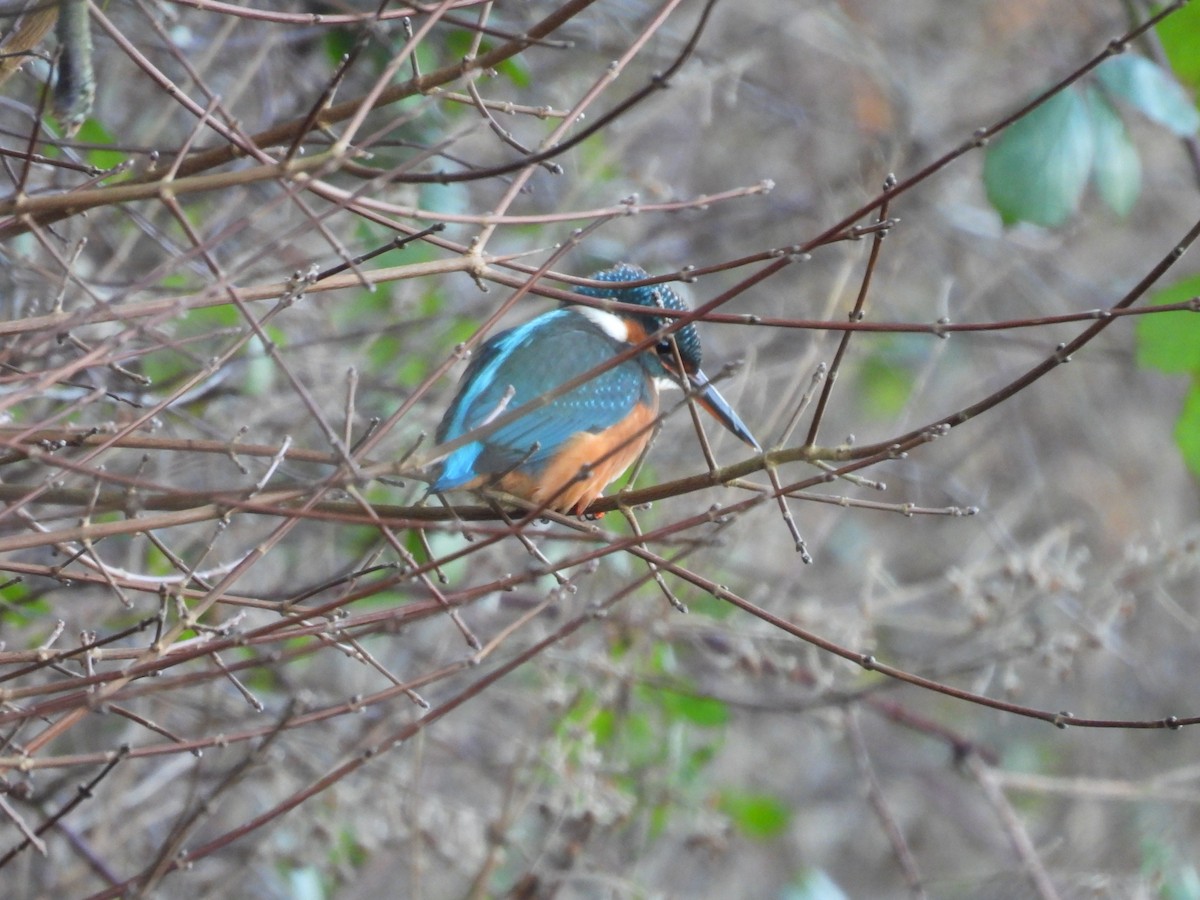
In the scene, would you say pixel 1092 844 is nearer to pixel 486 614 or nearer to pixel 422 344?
pixel 486 614

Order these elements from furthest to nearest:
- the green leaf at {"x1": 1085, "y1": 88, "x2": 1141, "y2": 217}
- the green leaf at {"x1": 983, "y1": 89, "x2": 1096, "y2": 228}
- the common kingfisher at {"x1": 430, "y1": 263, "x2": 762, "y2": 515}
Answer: the green leaf at {"x1": 1085, "y1": 88, "x2": 1141, "y2": 217} < the green leaf at {"x1": 983, "y1": 89, "x2": 1096, "y2": 228} < the common kingfisher at {"x1": 430, "y1": 263, "x2": 762, "y2": 515}

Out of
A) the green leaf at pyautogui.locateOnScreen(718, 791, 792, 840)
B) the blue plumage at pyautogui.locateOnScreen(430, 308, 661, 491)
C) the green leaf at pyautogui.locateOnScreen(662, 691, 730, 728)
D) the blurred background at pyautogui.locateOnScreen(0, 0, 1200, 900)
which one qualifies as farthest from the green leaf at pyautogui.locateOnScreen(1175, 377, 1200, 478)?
the green leaf at pyautogui.locateOnScreen(718, 791, 792, 840)

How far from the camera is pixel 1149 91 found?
8.34ft

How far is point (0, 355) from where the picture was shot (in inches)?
51.8

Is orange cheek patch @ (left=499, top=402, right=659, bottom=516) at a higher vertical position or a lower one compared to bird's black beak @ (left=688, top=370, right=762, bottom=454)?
lower

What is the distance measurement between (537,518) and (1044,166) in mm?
1315

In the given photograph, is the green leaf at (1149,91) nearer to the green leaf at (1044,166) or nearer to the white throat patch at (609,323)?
the green leaf at (1044,166)

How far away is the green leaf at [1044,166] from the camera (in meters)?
2.60

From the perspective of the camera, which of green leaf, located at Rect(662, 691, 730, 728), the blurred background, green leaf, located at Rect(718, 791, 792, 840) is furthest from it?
green leaf, located at Rect(718, 791, 792, 840)

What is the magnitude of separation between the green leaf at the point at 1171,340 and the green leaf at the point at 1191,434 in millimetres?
98

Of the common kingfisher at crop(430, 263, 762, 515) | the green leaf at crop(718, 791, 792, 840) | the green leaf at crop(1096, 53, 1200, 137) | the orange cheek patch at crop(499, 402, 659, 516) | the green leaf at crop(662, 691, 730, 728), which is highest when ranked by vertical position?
the green leaf at crop(1096, 53, 1200, 137)

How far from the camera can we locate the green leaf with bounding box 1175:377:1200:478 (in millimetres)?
2545

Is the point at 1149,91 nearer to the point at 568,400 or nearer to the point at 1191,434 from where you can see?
the point at 1191,434

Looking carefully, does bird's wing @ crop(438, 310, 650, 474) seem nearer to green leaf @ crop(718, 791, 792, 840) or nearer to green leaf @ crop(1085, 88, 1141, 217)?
green leaf @ crop(1085, 88, 1141, 217)
